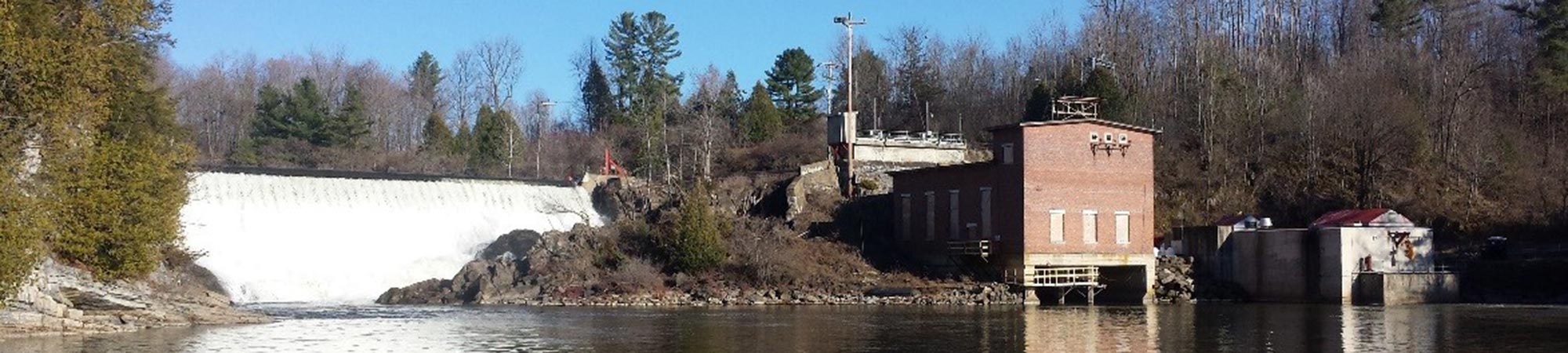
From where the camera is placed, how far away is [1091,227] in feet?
183

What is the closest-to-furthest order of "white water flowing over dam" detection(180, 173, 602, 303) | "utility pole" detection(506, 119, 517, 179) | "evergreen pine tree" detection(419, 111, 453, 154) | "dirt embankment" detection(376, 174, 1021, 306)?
"dirt embankment" detection(376, 174, 1021, 306), "white water flowing over dam" detection(180, 173, 602, 303), "utility pole" detection(506, 119, 517, 179), "evergreen pine tree" detection(419, 111, 453, 154)

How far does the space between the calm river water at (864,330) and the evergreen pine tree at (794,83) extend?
37.9m

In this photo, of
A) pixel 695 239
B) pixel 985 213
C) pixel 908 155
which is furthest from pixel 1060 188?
pixel 908 155

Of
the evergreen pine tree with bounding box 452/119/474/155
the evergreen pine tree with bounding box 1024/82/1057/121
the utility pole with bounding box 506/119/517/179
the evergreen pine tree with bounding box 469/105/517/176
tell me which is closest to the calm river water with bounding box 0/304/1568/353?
the evergreen pine tree with bounding box 1024/82/1057/121

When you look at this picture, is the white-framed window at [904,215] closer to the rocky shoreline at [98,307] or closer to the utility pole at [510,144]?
the rocky shoreline at [98,307]

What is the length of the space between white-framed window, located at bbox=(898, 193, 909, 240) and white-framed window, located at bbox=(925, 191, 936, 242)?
138 cm

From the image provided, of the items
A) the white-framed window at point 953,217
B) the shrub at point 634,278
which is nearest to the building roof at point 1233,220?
the white-framed window at point 953,217

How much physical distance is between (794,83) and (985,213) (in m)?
34.1

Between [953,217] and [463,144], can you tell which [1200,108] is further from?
[463,144]

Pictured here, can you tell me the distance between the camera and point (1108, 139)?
184 feet

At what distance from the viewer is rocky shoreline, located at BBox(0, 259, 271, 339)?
33.6m

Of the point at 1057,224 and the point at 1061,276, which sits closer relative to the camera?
the point at 1061,276

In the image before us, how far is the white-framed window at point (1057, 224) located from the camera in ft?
181

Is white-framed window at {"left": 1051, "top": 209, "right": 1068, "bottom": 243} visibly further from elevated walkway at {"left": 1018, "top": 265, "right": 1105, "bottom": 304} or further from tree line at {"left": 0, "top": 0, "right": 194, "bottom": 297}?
tree line at {"left": 0, "top": 0, "right": 194, "bottom": 297}
